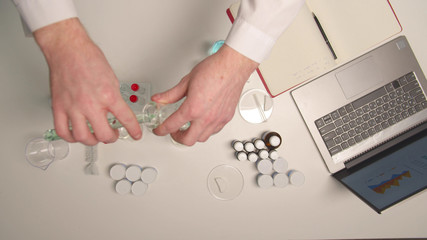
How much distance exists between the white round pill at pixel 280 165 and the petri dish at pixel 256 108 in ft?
0.59

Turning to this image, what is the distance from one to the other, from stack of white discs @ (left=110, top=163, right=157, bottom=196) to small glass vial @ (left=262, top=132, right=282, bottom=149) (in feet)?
1.51

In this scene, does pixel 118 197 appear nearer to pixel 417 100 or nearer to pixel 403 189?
pixel 403 189

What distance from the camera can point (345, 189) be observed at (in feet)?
3.33

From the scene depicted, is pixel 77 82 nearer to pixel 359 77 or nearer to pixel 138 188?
pixel 138 188

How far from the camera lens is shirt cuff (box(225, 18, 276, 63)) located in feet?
2.14

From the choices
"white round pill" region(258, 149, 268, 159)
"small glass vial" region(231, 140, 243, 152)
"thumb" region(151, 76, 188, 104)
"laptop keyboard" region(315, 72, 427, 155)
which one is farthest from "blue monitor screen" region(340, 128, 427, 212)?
"thumb" region(151, 76, 188, 104)

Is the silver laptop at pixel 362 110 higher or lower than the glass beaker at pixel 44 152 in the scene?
lower

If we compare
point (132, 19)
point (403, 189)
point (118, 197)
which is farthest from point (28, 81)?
point (403, 189)

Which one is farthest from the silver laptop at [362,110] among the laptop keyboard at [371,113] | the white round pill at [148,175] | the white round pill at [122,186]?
the white round pill at [122,186]

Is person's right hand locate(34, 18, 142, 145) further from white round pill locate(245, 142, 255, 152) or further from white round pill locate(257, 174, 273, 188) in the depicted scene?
white round pill locate(257, 174, 273, 188)

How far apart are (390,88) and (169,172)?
997mm

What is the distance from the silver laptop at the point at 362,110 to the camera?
98 centimetres

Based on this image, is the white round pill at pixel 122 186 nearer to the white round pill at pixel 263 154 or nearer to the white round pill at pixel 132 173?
the white round pill at pixel 132 173

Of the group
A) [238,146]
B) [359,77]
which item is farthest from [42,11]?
[359,77]
